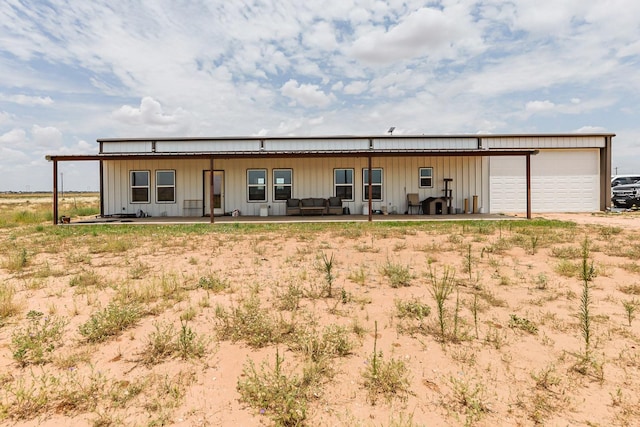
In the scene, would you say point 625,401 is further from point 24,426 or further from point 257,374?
point 24,426

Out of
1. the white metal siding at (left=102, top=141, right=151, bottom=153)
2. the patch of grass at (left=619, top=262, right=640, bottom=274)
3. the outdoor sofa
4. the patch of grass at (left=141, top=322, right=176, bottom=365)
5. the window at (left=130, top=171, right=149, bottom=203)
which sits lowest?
the patch of grass at (left=141, top=322, right=176, bottom=365)

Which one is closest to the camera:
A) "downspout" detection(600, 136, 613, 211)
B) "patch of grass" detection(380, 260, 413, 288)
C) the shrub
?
the shrub

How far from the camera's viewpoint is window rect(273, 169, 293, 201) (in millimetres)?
16422

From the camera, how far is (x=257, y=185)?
54.1 ft

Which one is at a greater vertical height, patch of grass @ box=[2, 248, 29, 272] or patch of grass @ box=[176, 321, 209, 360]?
patch of grass @ box=[2, 248, 29, 272]

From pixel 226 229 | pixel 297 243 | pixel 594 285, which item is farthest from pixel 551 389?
pixel 226 229

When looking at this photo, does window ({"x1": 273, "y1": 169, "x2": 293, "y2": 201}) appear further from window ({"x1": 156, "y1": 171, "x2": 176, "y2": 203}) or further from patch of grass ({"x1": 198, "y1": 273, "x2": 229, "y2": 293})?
patch of grass ({"x1": 198, "y1": 273, "x2": 229, "y2": 293})

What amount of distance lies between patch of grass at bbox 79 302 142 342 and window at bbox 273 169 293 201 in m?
12.7

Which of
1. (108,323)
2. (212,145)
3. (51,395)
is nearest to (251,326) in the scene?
(108,323)

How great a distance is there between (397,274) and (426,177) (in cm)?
1226

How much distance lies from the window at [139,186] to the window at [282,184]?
20.3 ft

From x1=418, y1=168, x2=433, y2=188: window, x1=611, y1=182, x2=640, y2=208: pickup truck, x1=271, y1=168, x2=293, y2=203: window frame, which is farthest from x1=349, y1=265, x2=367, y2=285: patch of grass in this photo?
x1=611, y1=182, x2=640, y2=208: pickup truck

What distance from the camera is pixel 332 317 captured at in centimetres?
389

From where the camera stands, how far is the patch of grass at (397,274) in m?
5.08
